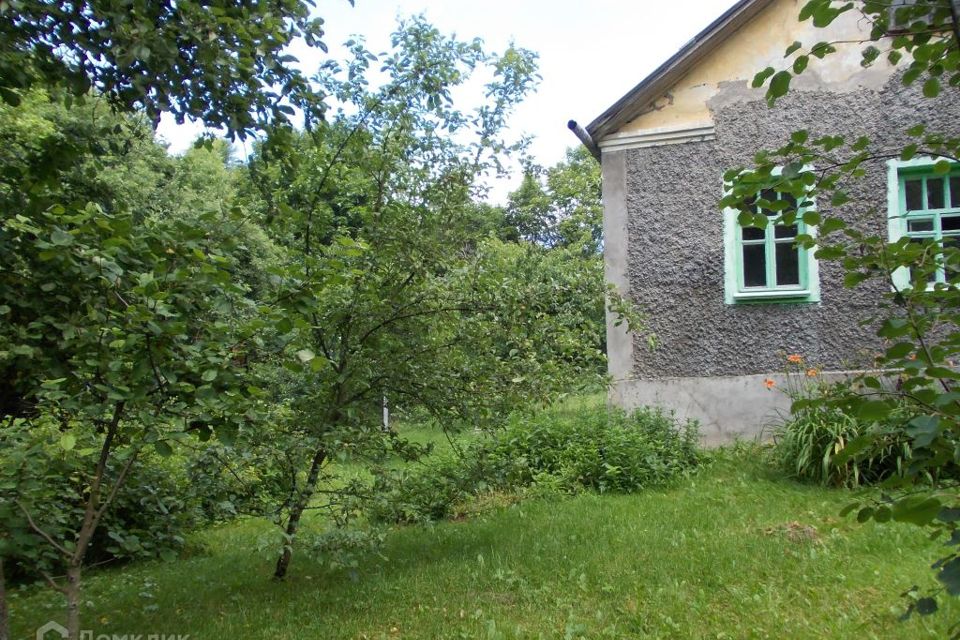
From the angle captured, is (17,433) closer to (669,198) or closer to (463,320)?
(463,320)

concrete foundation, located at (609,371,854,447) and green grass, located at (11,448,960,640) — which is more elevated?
concrete foundation, located at (609,371,854,447)

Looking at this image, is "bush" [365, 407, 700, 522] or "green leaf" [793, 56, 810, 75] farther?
"bush" [365, 407, 700, 522]

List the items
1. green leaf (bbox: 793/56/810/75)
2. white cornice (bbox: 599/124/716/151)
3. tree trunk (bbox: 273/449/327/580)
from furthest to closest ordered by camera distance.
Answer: white cornice (bbox: 599/124/716/151) < tree trunk (bbox: 273/449/327/580) < green leaf (bbox: 793/56/810/75)

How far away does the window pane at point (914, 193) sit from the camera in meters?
7.90

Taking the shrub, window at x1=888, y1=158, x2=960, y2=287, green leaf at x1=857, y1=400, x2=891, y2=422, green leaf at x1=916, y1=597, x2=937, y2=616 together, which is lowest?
the shrub

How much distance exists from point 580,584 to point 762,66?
6.79 m

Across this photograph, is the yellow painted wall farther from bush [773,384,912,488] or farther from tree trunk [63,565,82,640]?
tree trunk [63,565,82,640]

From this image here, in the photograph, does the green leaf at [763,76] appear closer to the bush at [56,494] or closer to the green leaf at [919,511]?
the green leaf at [919,511]
